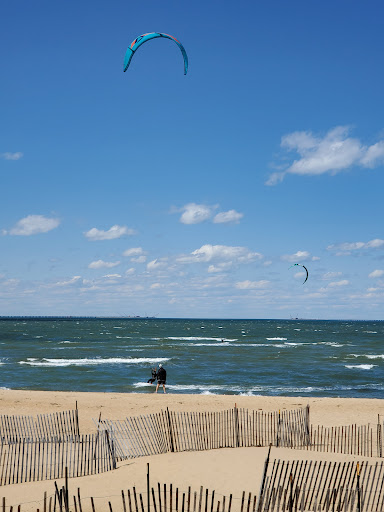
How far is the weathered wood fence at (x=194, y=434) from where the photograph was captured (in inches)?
588

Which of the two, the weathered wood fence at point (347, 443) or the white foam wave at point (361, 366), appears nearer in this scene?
the weathered wood fence at point (347, 443)

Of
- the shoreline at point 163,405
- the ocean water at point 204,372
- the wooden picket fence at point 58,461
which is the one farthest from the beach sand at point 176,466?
the ocean water at point 204,372

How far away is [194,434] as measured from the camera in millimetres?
15797

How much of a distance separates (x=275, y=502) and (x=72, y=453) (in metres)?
5.80

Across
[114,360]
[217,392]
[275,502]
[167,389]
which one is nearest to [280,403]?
[217,392]

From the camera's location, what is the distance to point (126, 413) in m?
23.2

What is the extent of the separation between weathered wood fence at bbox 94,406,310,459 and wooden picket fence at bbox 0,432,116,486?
56 cm

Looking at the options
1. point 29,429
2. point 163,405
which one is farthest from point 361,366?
point 29,429

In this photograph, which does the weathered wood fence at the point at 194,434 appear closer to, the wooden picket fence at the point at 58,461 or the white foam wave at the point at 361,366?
the wooden picket fence at the point at 58,461

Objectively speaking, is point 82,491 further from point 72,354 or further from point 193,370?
point 72,354

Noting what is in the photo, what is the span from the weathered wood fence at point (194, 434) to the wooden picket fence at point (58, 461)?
22.2 inches

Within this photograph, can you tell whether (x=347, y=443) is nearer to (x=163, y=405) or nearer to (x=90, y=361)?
(x=163, y=405)

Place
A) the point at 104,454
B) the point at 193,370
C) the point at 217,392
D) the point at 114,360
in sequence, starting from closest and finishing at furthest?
the point at 104,454
the point at 217,392
the point at 193,370
the point at 114,360

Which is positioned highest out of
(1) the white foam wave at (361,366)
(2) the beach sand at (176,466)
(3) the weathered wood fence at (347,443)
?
(1) the white foam wave at (361,366)
